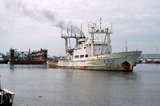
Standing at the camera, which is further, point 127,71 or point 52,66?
point 52,66

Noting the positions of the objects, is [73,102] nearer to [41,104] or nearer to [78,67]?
[41,104]

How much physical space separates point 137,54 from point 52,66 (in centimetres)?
7117

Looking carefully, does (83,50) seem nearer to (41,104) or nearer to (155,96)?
(155,96)

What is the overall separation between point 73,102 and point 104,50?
258 feet

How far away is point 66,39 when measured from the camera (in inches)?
5960

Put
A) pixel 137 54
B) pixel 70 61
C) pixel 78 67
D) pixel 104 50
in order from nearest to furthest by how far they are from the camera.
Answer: pixel 137 54, pixel 104 50, pixel 78 67, pixel 70 61

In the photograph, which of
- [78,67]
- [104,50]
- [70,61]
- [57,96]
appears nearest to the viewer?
[57,96]

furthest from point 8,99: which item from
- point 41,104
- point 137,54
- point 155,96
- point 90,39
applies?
point 90,39

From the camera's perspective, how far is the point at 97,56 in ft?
378

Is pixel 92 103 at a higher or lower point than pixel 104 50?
lower

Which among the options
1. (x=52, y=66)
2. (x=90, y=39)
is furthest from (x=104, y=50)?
(x=52, y=66)

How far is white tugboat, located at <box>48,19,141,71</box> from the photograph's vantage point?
10969 cm

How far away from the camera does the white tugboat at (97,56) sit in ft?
360

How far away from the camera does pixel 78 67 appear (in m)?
133
